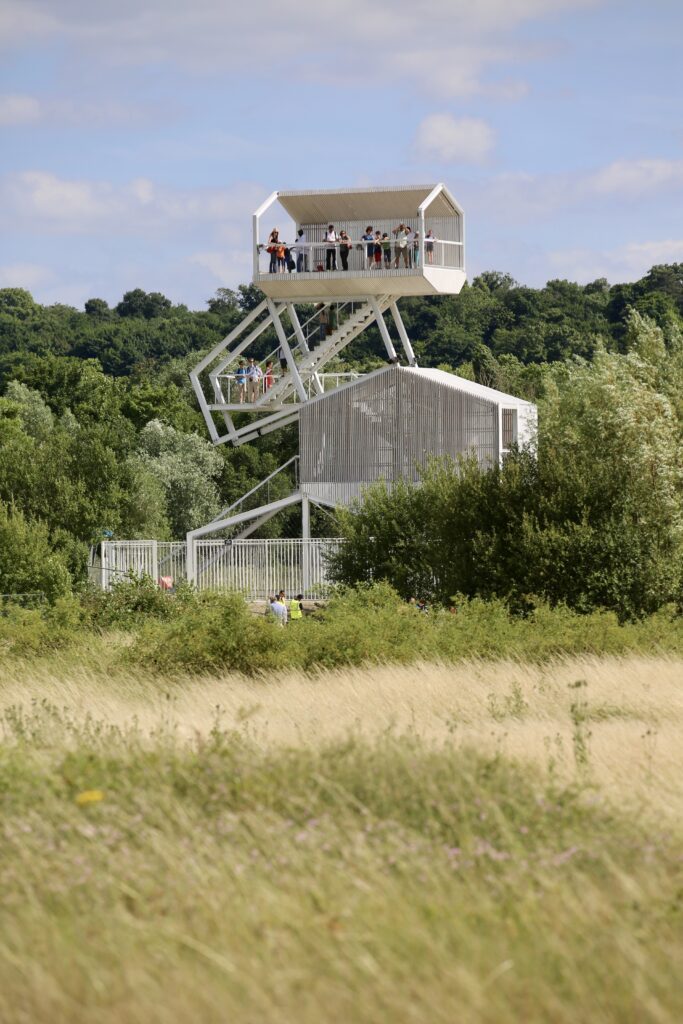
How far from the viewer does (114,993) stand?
23.3 feet

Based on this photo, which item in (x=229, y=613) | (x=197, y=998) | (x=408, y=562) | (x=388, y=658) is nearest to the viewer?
(x=197, y=998)

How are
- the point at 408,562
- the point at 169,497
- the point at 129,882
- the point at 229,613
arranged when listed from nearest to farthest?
the point at 129,882
the point at 229,613
the point at 408,562
the point at 169,497

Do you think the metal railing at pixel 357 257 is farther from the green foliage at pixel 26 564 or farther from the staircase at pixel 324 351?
the green foliage at pixel 26 564

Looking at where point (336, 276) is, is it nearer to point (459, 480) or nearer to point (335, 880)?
point (459, 480)

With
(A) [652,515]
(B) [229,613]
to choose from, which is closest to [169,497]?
(A) [652,515]

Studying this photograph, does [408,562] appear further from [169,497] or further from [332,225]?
[169,497]

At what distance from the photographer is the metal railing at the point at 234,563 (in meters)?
47.2

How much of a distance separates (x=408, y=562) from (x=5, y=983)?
32295mm

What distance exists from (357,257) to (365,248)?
0.40 m

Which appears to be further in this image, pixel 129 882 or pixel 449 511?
pixel 449 511

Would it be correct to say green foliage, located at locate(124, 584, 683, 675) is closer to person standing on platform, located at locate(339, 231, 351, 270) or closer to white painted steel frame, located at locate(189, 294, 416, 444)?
white painted steel frame, located at locate(189, 294, 416, 444)

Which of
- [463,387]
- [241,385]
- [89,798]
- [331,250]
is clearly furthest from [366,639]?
[241,385]

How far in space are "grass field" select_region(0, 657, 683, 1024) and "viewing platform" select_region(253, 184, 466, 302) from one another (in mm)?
33385

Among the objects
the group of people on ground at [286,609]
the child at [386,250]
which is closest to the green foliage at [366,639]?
the group of people on ground at [286,609]
